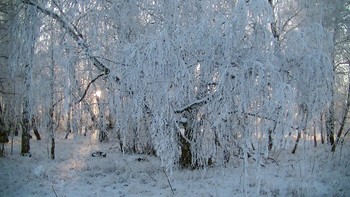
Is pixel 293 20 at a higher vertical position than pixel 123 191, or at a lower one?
higher

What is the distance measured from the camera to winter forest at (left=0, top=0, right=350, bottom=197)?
6.53 m

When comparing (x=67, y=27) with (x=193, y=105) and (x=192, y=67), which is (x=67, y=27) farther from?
(x=193, y=105)

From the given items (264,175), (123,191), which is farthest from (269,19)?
(123,191)

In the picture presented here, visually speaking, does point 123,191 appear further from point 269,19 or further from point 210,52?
point 269,19

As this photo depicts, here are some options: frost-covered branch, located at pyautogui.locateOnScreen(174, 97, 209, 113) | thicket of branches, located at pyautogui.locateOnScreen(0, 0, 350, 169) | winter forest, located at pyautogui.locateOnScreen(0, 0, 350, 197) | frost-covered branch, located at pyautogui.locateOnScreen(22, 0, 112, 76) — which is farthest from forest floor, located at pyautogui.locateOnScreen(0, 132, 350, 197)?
frost-covered branch, located at pyautogui.locateOnScreen(22, 0, 112, 76)

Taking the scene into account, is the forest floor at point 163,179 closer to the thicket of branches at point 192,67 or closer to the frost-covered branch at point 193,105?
the thicket of branches at point 192,67

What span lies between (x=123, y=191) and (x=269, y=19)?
5.52 m

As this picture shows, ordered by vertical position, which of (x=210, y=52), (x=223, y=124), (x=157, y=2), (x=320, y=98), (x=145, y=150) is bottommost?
(x=145, y=150)

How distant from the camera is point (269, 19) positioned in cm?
666

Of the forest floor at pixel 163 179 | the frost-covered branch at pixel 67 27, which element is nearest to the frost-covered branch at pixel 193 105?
the forest floor at pixel 163 179

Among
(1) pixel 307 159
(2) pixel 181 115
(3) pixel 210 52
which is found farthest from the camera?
(1) pixel 307 159

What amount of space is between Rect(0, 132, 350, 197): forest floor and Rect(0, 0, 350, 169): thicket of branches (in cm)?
83

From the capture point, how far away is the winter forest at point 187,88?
21.4 feet

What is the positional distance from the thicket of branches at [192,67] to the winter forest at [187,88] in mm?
26
